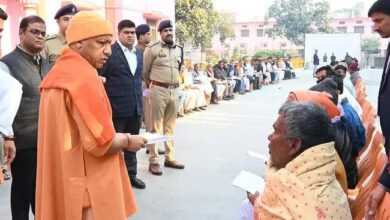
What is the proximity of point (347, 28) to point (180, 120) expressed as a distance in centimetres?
6543

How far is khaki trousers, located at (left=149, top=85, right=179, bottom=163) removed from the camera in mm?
5359

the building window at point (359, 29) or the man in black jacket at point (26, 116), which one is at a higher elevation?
the building window at point (359, 29)

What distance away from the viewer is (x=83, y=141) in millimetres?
2215

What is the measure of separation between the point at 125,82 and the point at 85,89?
226cm

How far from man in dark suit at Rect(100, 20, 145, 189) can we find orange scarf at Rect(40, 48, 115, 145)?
6.88ft

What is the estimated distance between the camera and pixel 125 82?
176 inches

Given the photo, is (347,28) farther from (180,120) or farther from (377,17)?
(377,17)

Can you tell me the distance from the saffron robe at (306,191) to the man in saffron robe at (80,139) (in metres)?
0.89

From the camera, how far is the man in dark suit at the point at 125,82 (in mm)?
4426

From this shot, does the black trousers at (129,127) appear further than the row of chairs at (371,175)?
Yes

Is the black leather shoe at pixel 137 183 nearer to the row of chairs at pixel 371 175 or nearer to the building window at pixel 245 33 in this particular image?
the row of chairs at pixel 371 175

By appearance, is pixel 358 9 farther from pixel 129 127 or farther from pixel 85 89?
pixel 85 89

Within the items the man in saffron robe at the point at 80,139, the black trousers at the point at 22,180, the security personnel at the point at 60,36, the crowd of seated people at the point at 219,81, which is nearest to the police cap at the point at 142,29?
the security personnel at the point at 60,36

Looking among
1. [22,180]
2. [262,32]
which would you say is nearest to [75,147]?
[22,180]
